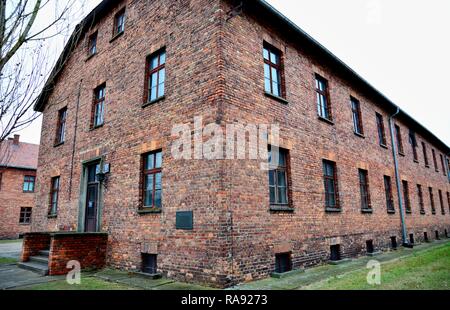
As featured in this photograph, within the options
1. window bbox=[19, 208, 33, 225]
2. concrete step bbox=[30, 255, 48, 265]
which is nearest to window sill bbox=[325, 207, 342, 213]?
concrete step bbox=[30, 255, 48, 265]

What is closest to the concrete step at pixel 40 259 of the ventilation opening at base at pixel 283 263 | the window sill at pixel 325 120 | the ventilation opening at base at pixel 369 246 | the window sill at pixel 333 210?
the ventilation opening at base at pixel 283 263

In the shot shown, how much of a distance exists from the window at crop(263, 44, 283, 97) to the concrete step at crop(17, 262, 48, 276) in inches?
298

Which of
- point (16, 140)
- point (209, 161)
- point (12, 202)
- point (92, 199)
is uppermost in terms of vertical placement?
point (16, 140)

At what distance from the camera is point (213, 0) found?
7500mm

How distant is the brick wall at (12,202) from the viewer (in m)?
25.0

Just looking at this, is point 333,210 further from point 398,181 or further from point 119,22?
point 119,22

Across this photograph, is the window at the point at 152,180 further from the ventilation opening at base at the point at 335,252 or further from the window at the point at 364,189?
the window at the point at 364,189

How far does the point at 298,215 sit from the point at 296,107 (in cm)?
324

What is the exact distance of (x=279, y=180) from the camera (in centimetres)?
826

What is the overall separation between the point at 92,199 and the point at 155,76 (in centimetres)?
486

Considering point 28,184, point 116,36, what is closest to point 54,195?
point 116,36

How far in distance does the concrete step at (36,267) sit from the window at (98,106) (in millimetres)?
Result: 4702

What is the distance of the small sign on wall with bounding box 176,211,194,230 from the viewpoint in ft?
22.4
